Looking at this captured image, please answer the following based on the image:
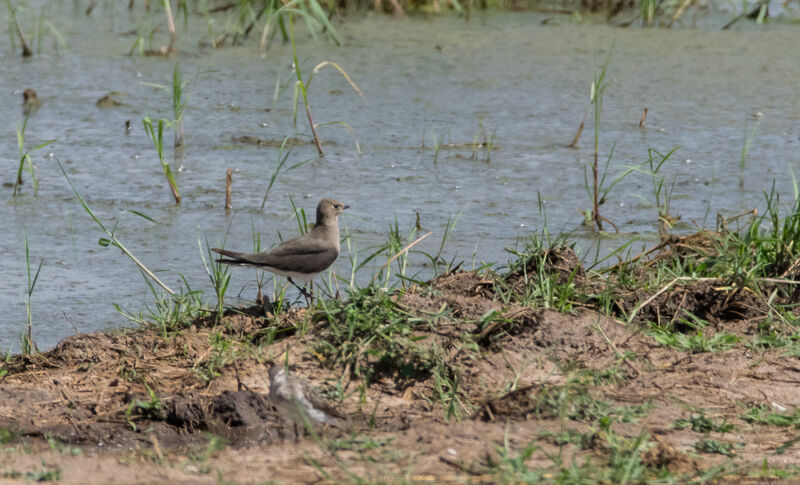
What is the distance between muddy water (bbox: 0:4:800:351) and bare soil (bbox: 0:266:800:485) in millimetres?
752

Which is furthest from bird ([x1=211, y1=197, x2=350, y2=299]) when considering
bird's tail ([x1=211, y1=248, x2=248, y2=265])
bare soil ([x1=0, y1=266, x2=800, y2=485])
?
bare soil ([x1=0, y1=266, x2=800, y2=485])

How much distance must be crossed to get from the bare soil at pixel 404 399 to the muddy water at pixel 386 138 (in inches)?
29.6

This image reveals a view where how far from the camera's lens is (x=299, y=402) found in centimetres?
305

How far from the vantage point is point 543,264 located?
12.9 feet

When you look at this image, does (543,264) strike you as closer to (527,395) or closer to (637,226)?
(527,395)

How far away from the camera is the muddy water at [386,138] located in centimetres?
514

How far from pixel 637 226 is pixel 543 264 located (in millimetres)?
1709

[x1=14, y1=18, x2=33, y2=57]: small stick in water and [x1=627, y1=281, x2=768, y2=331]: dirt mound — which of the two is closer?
[x1=627, y1=281, x2=768, y2=331]: dirt mound

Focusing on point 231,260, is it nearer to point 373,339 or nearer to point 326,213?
point 326,213

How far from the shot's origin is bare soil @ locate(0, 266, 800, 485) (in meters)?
2.79

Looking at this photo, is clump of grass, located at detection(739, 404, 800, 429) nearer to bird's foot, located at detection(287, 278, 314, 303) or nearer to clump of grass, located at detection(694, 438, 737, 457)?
clump of grass, located at detection(694, 438, 737, 457)

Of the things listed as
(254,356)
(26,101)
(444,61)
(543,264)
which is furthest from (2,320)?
(444,61)

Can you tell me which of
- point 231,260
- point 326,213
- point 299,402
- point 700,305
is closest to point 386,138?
point 326,213

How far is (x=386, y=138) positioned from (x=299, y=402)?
153 inches
